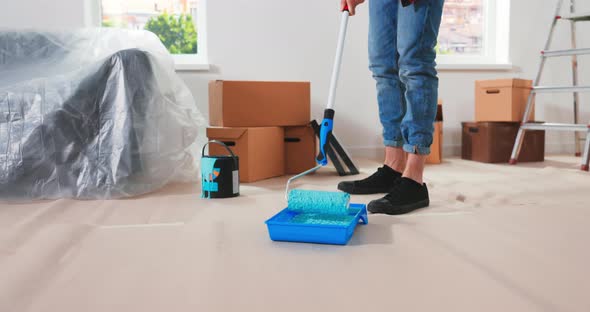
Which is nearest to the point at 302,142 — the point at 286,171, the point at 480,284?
the point at 286,171

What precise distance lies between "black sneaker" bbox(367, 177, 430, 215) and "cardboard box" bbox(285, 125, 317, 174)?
944 mm

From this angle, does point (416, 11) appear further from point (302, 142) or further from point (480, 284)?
point (302, 142)

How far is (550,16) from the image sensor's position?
317 cm

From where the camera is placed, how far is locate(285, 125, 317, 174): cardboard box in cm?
238

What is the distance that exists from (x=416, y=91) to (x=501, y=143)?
1.57m

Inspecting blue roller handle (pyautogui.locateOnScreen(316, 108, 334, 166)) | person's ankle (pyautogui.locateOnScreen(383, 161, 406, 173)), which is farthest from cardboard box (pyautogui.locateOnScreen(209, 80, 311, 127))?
blue roller handle (pyautogui.locateOnScreen(316, 108, 334, 166))

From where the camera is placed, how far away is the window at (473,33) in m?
3.19

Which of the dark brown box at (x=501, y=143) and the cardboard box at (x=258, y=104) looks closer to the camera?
the cardboard box at (x=258, y=104)

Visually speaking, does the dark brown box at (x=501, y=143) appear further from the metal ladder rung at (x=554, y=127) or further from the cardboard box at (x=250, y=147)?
the cardboard box at (x=250, y=147)

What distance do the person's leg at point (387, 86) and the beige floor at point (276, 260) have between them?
0.20 meters

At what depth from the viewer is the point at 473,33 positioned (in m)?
3.30

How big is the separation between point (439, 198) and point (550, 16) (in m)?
2.15

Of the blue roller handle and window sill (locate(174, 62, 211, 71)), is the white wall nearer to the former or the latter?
window sill (locate(174, 62, 211, 71))

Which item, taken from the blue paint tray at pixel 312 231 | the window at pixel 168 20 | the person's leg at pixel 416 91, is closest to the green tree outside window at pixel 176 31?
the window at pixel 168 20
